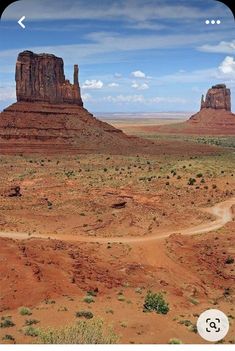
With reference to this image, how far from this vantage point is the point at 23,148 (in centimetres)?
6444

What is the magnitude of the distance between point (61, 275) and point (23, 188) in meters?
23.6

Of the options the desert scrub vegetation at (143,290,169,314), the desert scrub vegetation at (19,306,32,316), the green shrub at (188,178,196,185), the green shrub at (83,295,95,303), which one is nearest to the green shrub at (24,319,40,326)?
the desert scrub vegetation at (19,306,32,316)

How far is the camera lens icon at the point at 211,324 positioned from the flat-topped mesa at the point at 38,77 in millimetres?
71242

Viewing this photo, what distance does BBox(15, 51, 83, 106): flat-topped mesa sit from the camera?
240ft

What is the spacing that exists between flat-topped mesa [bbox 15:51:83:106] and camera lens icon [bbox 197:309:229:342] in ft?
234

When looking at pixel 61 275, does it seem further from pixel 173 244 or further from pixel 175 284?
pixel 173 244

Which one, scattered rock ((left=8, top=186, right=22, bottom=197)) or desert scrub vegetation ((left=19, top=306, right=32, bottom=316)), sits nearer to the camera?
desert scrub vegetation ((left=19, top=306, right=32, bottom=316))

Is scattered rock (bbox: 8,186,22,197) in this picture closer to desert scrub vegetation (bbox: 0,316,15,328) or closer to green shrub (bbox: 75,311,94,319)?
green shrub (bbox: 75,311,94,319)

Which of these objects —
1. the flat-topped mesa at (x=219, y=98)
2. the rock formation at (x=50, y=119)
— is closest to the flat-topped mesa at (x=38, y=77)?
the rock formation at (x=50, y=119)

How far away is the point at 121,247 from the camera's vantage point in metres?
20.1

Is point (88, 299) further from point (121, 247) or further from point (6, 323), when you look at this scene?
point (121, 247)

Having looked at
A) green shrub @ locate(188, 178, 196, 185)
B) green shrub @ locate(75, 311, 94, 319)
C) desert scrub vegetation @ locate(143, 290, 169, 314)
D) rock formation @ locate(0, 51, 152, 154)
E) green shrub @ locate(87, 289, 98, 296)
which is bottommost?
green shrub @ locate(87, 289, 98, 296)
